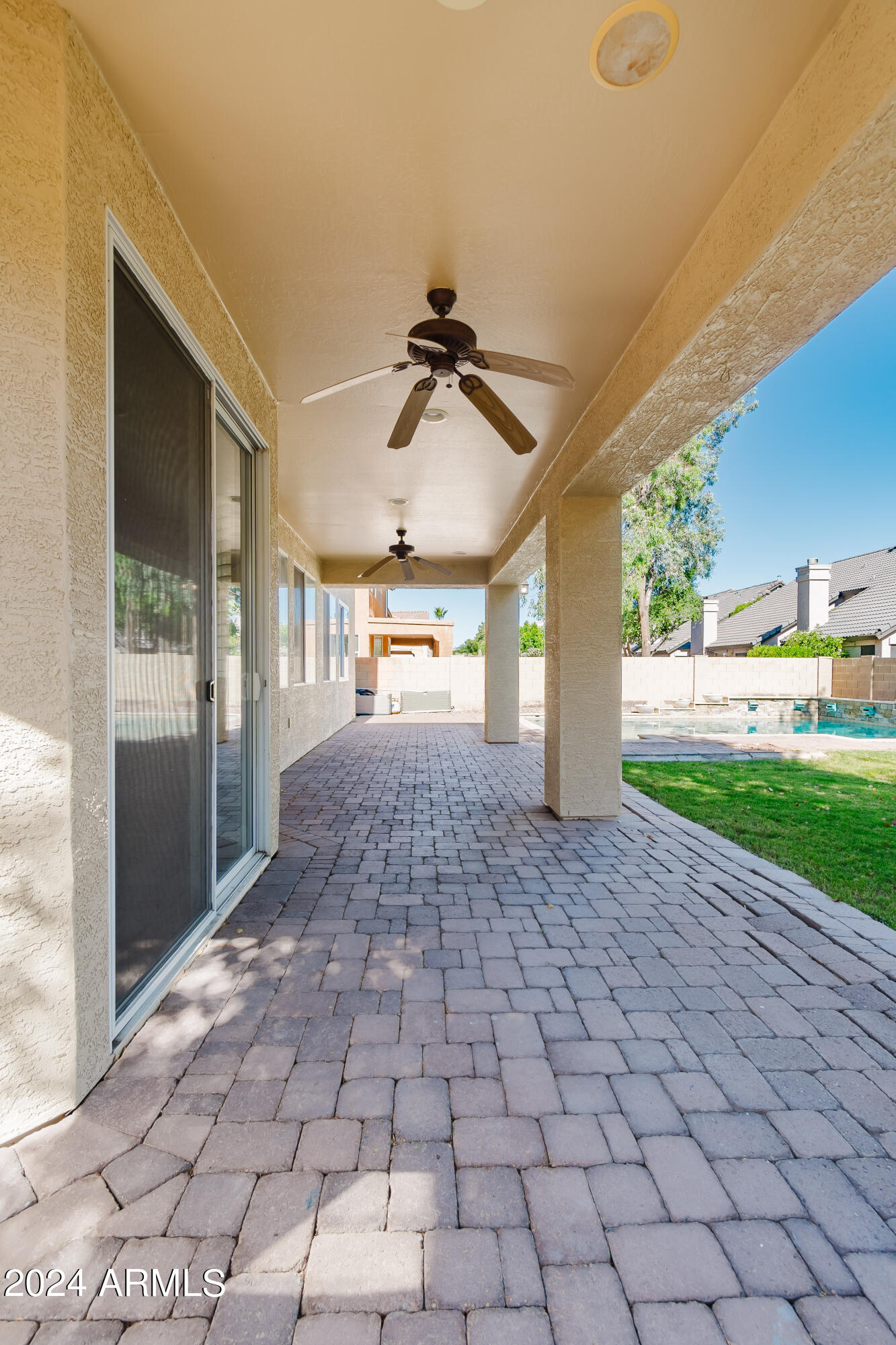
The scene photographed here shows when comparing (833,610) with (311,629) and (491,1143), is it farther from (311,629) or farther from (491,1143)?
(491,1143)

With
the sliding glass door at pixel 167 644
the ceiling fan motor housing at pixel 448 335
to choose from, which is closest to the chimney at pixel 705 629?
the ceiling fan motor housing at pixel 448 335

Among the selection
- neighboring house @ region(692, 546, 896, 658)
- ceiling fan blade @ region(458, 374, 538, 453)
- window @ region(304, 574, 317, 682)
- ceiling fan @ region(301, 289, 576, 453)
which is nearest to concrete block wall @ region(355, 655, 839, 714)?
neighboring house @ region(692, 546, 896, 658)

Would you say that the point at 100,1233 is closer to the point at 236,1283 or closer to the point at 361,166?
the point at 236,1283

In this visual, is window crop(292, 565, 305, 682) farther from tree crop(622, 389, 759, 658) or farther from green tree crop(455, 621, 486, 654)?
green tree crop(455, 621, 486, 654)

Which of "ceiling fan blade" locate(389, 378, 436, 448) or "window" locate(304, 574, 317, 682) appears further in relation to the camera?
"window" locate(304, 574, 317, 682)

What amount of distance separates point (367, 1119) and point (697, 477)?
18.3m

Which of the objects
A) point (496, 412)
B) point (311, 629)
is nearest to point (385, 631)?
point (311, 629)

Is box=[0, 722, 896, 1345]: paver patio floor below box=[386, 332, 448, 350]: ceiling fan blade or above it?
below

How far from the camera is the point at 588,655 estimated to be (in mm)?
4645

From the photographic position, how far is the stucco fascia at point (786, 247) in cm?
151

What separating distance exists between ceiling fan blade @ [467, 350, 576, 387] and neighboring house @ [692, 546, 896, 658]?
65.8 ft

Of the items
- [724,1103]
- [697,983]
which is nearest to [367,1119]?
[724,1103]

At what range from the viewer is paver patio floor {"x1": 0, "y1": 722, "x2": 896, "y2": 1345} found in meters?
1.14

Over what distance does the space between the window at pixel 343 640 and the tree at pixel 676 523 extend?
8141mm
